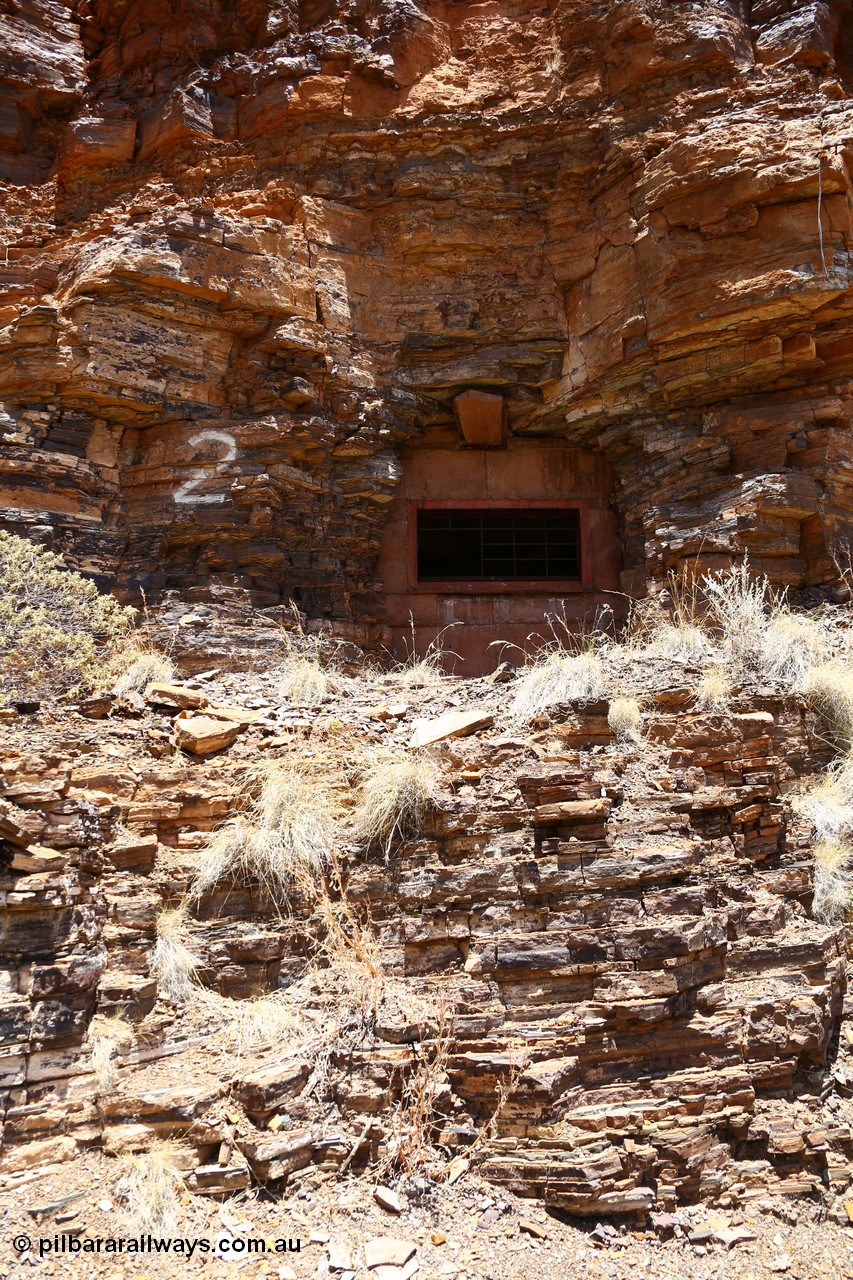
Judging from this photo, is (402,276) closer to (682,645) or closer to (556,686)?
(682,645)

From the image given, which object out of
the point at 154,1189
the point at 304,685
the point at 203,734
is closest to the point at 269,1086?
the point at 154,1189

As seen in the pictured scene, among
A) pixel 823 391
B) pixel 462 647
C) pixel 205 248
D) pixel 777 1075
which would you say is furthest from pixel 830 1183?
pixel 205 248

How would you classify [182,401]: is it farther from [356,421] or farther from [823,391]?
[823,391]

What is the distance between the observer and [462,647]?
1005cm

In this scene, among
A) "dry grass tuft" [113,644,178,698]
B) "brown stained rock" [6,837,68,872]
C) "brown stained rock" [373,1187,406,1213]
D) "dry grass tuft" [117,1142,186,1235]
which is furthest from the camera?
"dry grass tuft" [113,644,178,698]

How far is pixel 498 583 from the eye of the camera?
33.6 feet

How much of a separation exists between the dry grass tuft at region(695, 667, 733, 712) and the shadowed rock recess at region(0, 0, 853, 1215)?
8cm

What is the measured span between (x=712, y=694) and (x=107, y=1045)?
4.26 m

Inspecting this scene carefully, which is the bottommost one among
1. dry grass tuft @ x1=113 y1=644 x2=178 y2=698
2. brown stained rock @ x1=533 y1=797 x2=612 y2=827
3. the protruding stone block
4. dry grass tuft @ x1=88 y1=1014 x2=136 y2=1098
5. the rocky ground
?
the rocky ground

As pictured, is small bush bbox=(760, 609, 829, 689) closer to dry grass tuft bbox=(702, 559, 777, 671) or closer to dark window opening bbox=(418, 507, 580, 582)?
dry grass tuft bbox=(702, 559, 777, 671)

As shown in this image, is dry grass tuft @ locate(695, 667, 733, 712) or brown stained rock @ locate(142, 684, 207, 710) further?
brown stained rock @ locate(142, 684, 207, 710)

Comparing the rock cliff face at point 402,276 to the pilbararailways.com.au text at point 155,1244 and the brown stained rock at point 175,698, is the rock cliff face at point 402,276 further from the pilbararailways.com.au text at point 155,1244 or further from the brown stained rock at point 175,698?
the pilbararailways.com.au text at point 155,1244

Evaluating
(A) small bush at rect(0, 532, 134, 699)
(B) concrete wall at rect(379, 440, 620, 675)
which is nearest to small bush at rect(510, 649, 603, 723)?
(B) concrete wall at rect(379, 440, 620, 675)

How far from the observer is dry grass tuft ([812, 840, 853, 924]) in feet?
18.0
